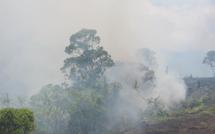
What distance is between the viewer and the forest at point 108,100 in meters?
63.4

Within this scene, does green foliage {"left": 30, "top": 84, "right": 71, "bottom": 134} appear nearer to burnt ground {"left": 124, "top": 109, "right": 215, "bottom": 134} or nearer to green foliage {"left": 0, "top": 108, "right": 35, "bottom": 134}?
burnt ground {"left": 124, "top": 109, "right": 215, "bottom": 134}

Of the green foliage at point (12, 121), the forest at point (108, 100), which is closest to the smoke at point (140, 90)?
the forest at point (108, 100)

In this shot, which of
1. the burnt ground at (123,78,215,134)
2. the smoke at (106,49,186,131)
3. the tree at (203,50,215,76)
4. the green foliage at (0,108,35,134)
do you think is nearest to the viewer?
the green foliage at (0,108,35,134)

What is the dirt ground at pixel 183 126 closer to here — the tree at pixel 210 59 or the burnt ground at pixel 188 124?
the burnt ground at pixel 188 124

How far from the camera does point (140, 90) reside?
266ft

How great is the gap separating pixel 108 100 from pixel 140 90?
925 cm

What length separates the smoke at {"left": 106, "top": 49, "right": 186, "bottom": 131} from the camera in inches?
2879

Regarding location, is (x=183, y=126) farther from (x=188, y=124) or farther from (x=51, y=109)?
(x=51, y=109)

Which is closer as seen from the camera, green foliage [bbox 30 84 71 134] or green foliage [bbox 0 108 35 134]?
green foliage [bbox 0 108 35 134]

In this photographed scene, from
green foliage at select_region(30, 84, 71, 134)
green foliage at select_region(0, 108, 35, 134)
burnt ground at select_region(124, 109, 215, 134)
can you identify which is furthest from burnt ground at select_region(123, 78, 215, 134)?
green foliage at select_region(0, 108, 35, 134)

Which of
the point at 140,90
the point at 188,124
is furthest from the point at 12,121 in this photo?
the point at 140,90

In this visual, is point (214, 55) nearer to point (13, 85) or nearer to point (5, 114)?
point (13, 85)

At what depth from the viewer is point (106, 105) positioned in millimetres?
72375

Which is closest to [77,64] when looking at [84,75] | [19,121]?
[84,75]
